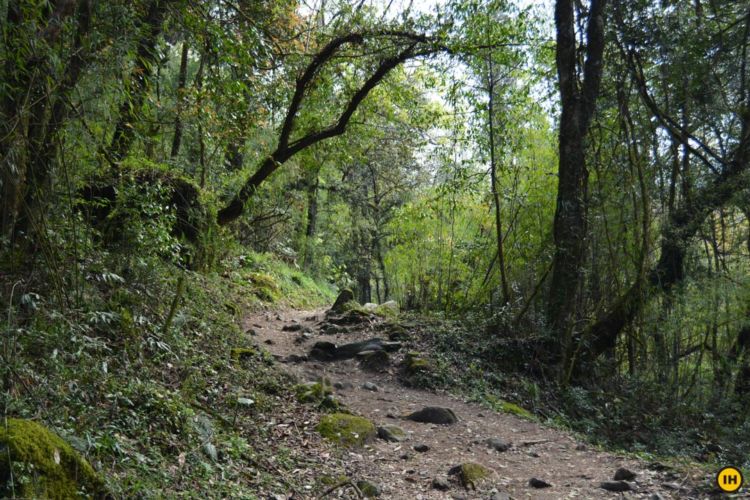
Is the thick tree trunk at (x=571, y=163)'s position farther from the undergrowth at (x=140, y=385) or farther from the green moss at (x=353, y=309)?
the undergrowth at (x=140, y=385)

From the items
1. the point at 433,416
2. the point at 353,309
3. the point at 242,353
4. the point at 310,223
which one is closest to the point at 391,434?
the point at 433,416

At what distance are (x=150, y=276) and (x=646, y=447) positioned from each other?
6.04m

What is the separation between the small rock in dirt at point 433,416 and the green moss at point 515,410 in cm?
106

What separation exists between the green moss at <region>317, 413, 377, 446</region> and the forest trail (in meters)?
0.09

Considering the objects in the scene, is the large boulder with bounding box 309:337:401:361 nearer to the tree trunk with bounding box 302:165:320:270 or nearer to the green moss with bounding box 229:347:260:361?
the green moss with bounding box 229:347:260:361

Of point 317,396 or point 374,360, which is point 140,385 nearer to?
point 317,396

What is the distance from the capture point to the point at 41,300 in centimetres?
354

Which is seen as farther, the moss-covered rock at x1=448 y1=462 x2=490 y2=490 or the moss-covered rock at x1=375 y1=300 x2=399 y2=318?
the moss-covered rock at x1=375 y1=300 x2=399 y2=318

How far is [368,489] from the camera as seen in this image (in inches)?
149

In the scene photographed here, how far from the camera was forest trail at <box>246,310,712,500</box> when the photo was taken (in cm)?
402

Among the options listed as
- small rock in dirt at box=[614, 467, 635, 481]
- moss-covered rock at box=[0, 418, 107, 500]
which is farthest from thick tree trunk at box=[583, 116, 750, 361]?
moss-covered rock at box=[0, 418, 107, 500]

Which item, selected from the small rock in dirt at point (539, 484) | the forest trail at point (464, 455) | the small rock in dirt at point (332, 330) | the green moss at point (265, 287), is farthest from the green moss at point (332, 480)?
the green moss at point (265, 287)

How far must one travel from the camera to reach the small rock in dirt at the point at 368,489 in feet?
12.3

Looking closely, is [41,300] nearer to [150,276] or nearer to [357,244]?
[150,276]
